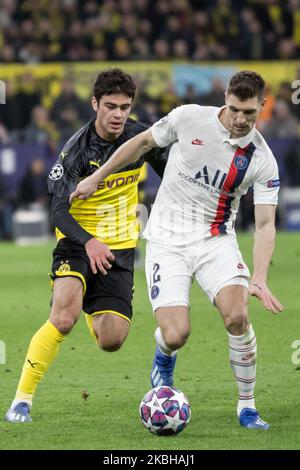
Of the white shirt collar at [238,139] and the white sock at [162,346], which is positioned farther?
the white sock at [162,346]

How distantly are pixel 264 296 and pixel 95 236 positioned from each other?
1.81 metres

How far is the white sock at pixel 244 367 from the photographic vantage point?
7.21 metres

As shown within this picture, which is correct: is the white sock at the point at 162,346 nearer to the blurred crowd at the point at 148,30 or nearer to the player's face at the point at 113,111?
the player's face at the point at 113,111

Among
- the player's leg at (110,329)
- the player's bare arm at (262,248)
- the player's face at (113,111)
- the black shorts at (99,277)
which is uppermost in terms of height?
the player's face at (113,111)

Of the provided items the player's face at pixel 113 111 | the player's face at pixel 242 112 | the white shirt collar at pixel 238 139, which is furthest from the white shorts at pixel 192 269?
the player's face at pixel 113 111

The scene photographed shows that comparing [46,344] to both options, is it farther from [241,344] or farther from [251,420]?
[251,420]

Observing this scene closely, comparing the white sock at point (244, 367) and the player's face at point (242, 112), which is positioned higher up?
the player's face at point (242, 112)

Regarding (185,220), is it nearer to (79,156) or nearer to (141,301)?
(79,156)

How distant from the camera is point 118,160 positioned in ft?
24.2

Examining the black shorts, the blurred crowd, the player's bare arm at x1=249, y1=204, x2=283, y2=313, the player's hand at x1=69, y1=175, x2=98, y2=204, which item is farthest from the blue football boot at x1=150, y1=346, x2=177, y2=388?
the blurred crowd

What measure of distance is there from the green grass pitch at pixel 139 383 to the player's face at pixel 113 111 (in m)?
1.99

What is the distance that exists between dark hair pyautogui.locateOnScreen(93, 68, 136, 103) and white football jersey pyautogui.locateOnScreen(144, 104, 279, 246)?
64cm

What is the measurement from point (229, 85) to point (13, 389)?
3.04m

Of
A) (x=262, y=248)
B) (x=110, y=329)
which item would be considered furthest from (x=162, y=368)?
(x=262, y=248)
